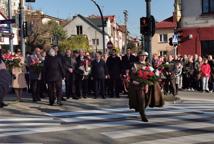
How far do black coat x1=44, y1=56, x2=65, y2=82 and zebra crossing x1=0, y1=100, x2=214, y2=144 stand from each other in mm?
1510

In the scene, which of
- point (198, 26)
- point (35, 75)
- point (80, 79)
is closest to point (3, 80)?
point (35, 75)

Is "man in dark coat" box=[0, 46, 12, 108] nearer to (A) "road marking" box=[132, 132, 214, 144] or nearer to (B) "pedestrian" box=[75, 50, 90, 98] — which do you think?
(B) "pedestrian" box=[75, 50, 90, 98]

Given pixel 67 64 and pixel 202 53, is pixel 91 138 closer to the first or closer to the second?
pixel 67 64

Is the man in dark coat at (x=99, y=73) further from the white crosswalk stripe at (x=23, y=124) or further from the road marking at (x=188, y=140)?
the road marking at (x=188, y=140)

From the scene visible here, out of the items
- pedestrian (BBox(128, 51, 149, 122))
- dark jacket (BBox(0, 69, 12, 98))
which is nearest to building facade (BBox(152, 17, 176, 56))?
dark jacket (BBox(0, 69, 12, 98))

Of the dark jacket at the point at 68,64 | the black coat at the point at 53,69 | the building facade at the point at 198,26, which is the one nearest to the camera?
the black coat at the point at 53,69

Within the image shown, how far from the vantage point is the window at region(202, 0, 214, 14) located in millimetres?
38500

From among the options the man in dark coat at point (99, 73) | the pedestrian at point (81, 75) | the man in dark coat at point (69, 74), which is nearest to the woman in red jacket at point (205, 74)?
the man in dark coat at point (99, 73)

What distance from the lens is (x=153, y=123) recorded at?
1359 cm

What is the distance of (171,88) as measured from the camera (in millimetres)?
21766

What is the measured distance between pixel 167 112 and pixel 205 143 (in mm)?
5543

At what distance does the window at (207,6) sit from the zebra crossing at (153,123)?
21.3 meters

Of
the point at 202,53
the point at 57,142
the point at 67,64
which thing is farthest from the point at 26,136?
the point at 202,53

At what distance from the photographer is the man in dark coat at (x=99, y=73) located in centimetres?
2022
